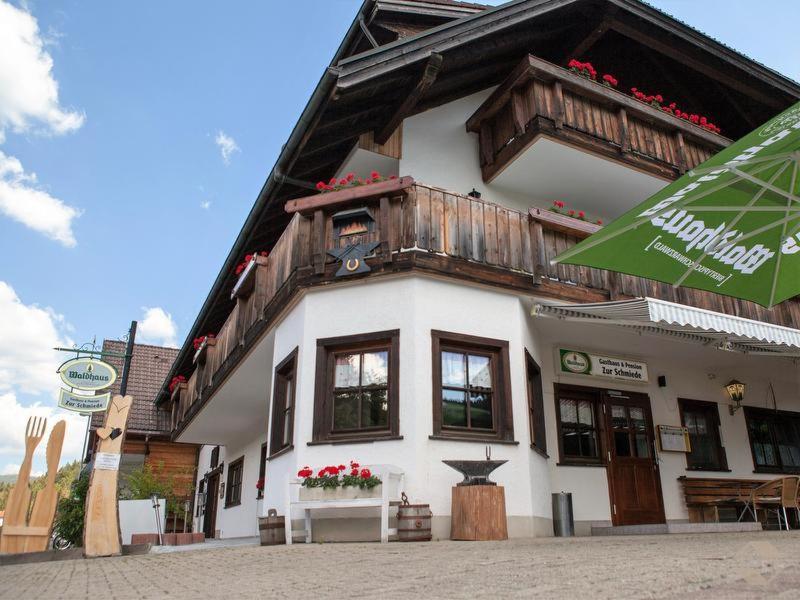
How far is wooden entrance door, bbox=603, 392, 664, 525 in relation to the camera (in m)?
10.6

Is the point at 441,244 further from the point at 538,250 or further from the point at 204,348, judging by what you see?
the point at 204,348

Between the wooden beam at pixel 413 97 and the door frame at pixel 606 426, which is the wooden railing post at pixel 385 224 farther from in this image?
the door frame at pixel 606 426

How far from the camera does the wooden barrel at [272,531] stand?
298 inches

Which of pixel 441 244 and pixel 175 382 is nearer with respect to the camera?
pixel 441 244

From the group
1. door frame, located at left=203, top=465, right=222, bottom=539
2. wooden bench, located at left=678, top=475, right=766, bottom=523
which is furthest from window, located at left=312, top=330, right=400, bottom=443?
door frame, located at left=203, top=465, right=222, bottom=539

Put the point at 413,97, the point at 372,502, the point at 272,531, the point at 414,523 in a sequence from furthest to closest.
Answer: the point at 413,97, the point at 272,531, the point at 372,502, the point at 414,523

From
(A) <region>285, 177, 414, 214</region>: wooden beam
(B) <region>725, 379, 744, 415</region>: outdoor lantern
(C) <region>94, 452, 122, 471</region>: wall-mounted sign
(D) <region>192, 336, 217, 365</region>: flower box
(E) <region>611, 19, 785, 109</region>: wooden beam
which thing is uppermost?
(E) <region>611, 19, 785, 109</region>: wooden beam

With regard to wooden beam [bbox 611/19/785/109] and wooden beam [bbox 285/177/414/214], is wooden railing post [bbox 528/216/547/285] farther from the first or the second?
wooden beam [bbox 611/19/785/109]

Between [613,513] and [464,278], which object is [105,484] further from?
[613,513]

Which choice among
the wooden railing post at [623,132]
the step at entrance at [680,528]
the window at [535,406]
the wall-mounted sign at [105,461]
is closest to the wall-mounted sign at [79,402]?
the wall-mounted sign at [105,461]

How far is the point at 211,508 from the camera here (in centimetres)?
1986

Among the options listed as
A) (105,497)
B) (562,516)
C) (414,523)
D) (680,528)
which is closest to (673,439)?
(680,528)

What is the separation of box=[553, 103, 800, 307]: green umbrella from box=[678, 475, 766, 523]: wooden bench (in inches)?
220

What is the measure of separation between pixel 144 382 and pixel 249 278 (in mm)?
15456
